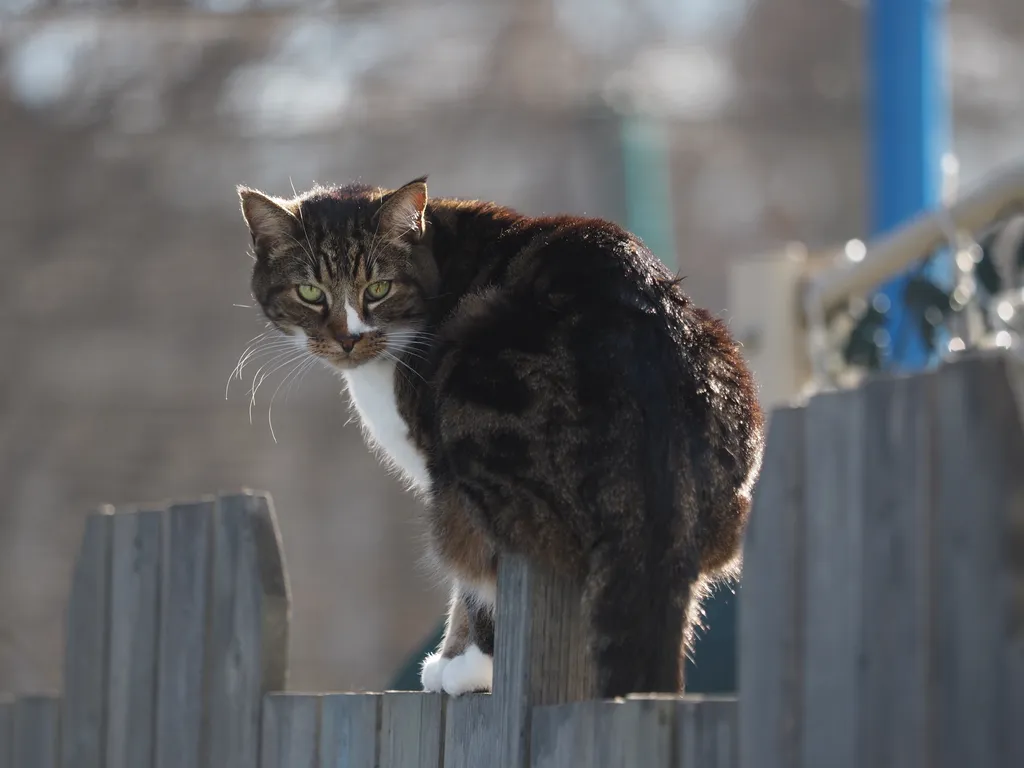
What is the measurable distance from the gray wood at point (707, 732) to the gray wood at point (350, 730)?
640mm

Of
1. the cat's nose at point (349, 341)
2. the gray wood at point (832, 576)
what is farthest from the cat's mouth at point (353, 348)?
the gray wood at point (832, 576)

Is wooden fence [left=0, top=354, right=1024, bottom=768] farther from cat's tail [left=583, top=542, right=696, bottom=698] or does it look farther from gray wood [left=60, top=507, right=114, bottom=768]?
gray wood [left=60, top=507, right=114, bottom=768]

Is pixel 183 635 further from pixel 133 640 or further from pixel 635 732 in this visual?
pixel 635 732

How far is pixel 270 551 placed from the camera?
2.18 metres

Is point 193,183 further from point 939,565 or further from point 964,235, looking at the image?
point 939,565

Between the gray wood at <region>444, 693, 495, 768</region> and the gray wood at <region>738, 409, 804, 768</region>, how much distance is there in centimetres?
51

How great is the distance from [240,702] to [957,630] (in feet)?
4.40

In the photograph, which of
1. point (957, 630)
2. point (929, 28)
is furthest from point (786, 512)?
point (929, 28)

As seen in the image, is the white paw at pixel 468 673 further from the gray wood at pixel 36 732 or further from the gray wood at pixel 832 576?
→ the gray wood at pixel 36 732

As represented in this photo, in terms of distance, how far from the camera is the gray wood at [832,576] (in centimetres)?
123

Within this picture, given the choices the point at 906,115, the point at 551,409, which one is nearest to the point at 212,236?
the point at 906,115

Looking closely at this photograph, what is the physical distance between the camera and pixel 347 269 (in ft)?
7.79

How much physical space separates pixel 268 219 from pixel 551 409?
0.88 m

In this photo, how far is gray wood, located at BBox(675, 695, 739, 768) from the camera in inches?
54.9
